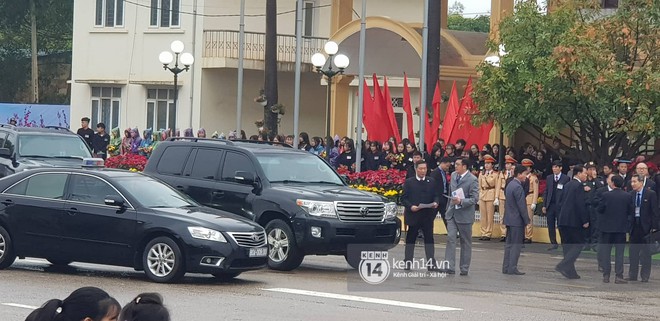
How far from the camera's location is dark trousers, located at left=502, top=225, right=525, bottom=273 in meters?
18.8

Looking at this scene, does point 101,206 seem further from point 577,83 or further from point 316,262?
point 577,83

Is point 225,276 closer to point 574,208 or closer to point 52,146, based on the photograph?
point 574,208

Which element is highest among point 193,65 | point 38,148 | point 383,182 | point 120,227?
point 193,65

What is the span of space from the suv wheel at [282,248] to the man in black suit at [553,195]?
6.44m

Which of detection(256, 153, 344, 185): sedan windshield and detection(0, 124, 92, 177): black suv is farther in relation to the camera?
detection(0, 124, 92, 177): black suv

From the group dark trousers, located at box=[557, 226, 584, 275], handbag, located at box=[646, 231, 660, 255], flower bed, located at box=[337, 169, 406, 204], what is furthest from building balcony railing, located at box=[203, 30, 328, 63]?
dark trousers, located at box=[557, 226, 584, 275]

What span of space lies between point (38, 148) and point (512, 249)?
11074mm

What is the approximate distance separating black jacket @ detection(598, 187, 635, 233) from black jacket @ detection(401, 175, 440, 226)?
7.94ft

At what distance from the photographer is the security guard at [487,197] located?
83.5 feet

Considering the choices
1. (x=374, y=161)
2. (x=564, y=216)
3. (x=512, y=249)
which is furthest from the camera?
(x=374, y=161)

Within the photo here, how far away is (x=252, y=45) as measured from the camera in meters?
46.1

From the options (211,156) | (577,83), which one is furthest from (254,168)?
(577,83)

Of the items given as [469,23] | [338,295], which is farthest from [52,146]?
[469,23]

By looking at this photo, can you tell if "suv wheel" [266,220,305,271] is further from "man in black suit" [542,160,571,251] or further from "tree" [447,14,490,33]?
"tree" [447,14,490,33]
